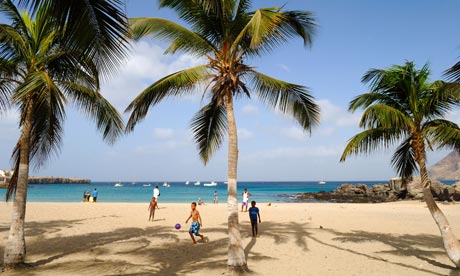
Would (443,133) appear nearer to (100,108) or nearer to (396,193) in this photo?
(100,108)

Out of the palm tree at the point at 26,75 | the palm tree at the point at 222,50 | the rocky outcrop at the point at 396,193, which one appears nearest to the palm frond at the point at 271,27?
the palm tree at the point at 222,50

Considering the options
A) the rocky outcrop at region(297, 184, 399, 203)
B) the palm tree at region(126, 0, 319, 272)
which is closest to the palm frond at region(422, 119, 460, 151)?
the palm tree at region(126, 0, 319, 272)

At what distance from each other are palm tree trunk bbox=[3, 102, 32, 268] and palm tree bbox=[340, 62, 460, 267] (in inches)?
322

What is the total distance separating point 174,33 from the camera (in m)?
8.83

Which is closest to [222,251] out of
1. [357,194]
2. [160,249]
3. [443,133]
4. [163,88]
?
[160,249]

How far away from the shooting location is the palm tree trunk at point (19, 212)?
798 cm

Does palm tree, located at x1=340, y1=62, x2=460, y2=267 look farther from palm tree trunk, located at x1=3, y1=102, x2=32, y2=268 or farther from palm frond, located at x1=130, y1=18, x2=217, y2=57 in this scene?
palm tree trunk, located at x1=3, y1=102, x2=32, y2=268

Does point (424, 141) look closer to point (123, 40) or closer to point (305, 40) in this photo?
point (305, 40)

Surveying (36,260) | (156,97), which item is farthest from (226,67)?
(36,260)

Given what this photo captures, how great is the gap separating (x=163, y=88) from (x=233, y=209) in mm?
3505

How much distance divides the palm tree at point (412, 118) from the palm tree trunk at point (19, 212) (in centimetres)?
819

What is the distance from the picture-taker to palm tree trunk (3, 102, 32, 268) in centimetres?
798

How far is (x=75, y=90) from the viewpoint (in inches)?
358

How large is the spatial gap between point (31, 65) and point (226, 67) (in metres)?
4.68
